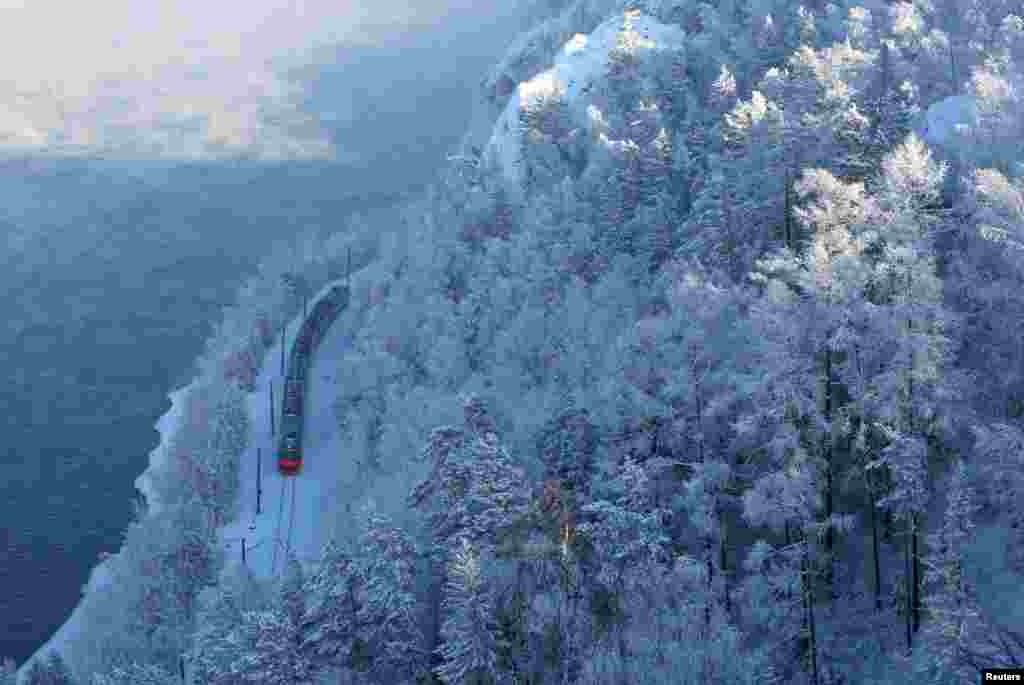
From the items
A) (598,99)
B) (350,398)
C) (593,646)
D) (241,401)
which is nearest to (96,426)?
(241,401)

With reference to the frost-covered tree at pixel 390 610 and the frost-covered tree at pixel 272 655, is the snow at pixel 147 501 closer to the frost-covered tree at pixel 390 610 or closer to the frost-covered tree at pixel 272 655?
the frost-covered tree at pixel 272 655

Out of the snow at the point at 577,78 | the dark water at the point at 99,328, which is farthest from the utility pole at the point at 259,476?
the snow at the point at 577,78

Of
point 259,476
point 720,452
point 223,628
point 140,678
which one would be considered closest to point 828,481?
point 720,452

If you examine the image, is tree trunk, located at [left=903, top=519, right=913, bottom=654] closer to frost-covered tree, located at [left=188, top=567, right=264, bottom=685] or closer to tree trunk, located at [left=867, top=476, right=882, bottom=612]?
tree trunk, located at [left=867, top=476, right=882, bottom=612]

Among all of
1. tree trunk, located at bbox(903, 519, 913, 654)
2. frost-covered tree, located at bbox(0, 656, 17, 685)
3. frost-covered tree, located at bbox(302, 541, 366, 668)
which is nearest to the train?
frost-covered tree, located at bbox(0, 656, 17, 685)

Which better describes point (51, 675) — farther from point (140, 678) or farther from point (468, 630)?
point (468, 630)

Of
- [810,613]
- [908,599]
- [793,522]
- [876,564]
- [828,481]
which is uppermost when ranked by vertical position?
[828,481]
